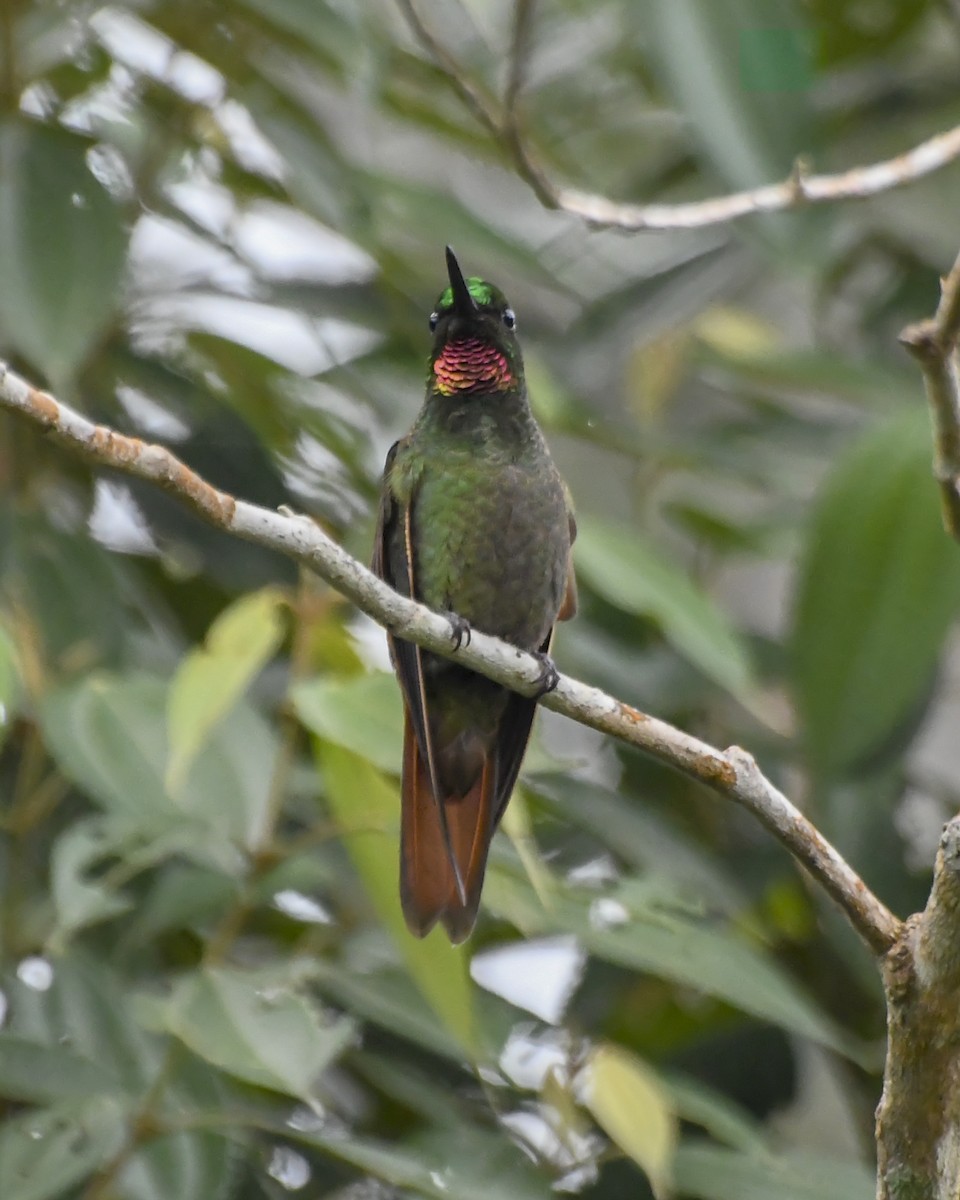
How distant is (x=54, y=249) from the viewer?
2889 millimetres

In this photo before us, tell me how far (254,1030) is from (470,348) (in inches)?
58.4

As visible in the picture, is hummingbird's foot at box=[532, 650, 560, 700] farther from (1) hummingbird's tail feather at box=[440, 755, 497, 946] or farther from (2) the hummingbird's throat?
(2) the hummingbird's throat

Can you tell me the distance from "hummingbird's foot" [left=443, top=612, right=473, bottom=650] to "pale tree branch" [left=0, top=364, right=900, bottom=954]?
2 centimetres

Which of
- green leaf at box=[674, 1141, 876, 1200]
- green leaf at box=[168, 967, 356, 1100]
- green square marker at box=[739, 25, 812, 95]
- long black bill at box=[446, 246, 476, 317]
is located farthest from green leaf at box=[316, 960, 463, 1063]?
green square marker at box=[739, 25, 812, 95]

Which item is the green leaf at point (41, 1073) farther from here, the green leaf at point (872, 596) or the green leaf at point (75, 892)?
the green leaf at point (872, 596)

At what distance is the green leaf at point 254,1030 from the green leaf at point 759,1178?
0.61 m

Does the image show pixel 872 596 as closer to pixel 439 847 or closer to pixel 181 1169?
pixel 439 847

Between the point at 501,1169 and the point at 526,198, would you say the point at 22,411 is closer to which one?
the point at 501,1169

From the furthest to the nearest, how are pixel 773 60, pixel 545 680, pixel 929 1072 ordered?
pixel 773 60 < pixel 545 680 < pixel 929 1072

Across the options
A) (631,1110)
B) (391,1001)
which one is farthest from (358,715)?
(631,1110)

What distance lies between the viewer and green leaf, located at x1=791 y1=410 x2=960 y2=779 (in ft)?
10.5

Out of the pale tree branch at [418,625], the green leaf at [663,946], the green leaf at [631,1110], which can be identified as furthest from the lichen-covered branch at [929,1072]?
the green leaf at [663,946]

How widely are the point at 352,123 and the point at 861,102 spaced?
1719mm

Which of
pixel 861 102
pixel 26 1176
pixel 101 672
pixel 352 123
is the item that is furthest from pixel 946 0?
pixel 26 1176
